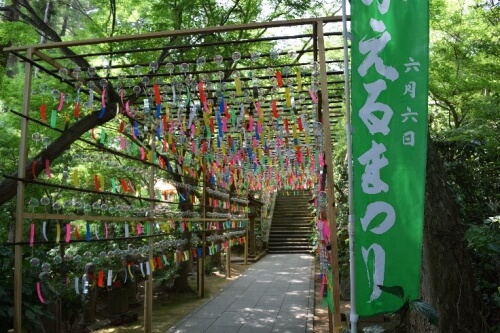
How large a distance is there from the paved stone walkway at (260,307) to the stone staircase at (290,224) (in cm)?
684

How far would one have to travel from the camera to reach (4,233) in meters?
7.63

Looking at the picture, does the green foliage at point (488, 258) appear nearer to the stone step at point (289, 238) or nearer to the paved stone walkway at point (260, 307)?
the paved stone walkway at point (260, 307)

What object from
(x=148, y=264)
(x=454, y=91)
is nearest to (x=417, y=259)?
(x=148, y=264)

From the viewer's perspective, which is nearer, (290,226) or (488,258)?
(488,258)

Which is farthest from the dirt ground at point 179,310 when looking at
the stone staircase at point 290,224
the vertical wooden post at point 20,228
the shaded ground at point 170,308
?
the stone staircase at point 290,224

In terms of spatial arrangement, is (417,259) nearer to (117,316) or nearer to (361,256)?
(361,256)

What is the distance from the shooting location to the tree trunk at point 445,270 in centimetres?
408

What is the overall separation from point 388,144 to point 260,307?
6291mm

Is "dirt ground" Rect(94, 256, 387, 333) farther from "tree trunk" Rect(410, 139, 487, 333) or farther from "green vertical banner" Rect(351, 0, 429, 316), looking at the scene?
"green vertical banner" Rect(351, 0, 429, 316)

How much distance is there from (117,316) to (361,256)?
6.35 metres

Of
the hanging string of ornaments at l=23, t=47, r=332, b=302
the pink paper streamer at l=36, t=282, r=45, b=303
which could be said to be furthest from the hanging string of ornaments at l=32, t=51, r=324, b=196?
the pink paper streamer at l=36, t=282, r=45, b=303

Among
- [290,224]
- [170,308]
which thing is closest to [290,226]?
[290,224]

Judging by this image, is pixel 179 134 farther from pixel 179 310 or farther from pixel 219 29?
pixel 219 29

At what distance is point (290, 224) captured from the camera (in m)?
22.6
